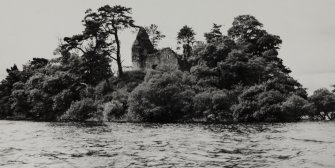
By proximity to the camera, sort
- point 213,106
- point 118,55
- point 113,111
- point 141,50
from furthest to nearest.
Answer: point 141,50 → point 118,55 → point 113,111 → point 213,106

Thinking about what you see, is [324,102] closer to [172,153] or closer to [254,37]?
[254,37]

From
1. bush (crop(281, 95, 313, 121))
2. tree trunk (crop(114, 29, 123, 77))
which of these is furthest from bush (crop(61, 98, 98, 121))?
bush (crop(281, 95, 313, 121))

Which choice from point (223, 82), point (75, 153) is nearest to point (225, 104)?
point (223, 82)

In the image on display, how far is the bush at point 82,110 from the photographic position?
91500 mm

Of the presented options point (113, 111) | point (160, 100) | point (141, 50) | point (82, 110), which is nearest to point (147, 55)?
point (141, 50)

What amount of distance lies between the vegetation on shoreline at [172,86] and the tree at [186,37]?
19 cm

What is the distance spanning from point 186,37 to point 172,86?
40447mm

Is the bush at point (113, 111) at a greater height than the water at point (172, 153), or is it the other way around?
the bush at point (113, 111)

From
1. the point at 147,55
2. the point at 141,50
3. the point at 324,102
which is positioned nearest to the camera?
the point at 324,102

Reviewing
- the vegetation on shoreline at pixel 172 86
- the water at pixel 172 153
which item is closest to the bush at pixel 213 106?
the vegetation on shoreline at pixel 172 86

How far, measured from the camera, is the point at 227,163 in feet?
78.1

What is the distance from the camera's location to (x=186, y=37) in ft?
390

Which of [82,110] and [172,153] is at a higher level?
[82,110]

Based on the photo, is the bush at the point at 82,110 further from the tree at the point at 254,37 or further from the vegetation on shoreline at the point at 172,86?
the tree at the point at 254,37
